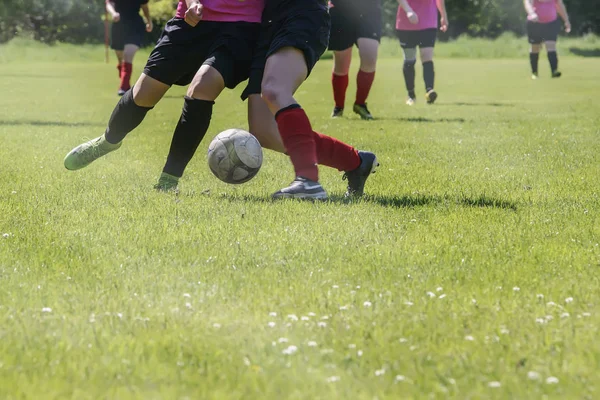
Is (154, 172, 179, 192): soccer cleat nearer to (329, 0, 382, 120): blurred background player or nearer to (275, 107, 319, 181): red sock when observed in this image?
(275, 107, 319, 181): red sock

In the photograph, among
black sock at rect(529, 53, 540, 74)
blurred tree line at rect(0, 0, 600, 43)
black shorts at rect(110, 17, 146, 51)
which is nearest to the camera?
black shorts at rect(110, 17, 146, 51)

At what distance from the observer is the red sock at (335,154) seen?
594 cm

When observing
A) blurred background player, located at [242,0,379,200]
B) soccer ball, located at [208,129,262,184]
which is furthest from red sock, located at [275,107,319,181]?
soccer ball, located at [208,129,262,184]

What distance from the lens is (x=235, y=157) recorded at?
18.8 feet

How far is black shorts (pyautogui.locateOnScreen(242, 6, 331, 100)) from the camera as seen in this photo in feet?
18.3

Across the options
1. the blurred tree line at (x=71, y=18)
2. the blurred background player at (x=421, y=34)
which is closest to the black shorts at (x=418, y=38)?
the blurred background player at (x=421, y=34)

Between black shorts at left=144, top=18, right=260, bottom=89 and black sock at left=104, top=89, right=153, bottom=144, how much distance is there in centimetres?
28

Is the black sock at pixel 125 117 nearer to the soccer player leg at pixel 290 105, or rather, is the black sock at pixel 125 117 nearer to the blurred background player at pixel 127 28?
the soccer player leg at pixel 290 105

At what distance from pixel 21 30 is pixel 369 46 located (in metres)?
46.0

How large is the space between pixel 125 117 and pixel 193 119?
0.48 metres

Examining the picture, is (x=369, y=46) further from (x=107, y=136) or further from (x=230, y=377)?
(x=230, y=377)

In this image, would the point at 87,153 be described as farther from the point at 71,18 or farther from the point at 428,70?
the point at 71,18

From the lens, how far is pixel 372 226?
4.89 m

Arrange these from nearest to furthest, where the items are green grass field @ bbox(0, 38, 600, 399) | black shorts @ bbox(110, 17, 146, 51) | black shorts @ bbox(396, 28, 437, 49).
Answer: green grass field @ bbox(0, 38, 600, 399) → black shorts @ bbox(396, 28, 437, 49) → black shorts @ bbox(110, 17, 146, 51)
